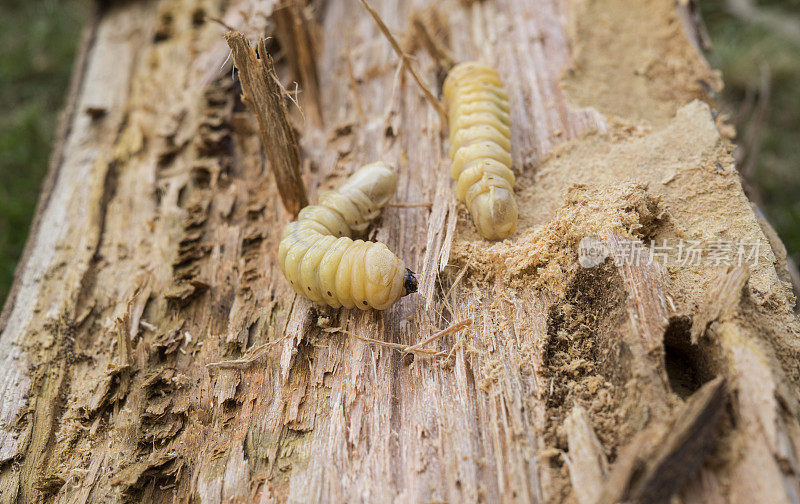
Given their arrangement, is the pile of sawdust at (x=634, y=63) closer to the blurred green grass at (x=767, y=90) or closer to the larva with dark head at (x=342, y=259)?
the blurred green grass at (x=767, y=90)

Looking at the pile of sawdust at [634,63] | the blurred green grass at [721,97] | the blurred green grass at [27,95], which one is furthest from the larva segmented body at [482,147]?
the blurred green grass at [27,95]

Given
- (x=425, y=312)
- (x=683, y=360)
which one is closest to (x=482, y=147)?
(x=425, y=312)

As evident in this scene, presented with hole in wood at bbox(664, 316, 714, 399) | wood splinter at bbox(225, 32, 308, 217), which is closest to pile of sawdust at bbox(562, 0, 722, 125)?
hole in wood at bbox(664, 316, 714, 399)

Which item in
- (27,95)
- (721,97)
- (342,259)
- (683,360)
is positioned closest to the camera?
(683,360)

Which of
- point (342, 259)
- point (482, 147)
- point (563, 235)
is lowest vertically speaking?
point (342, 259)

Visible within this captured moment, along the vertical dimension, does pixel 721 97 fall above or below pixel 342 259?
above

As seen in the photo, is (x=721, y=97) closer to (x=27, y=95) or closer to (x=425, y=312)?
(x=425, y=312)
